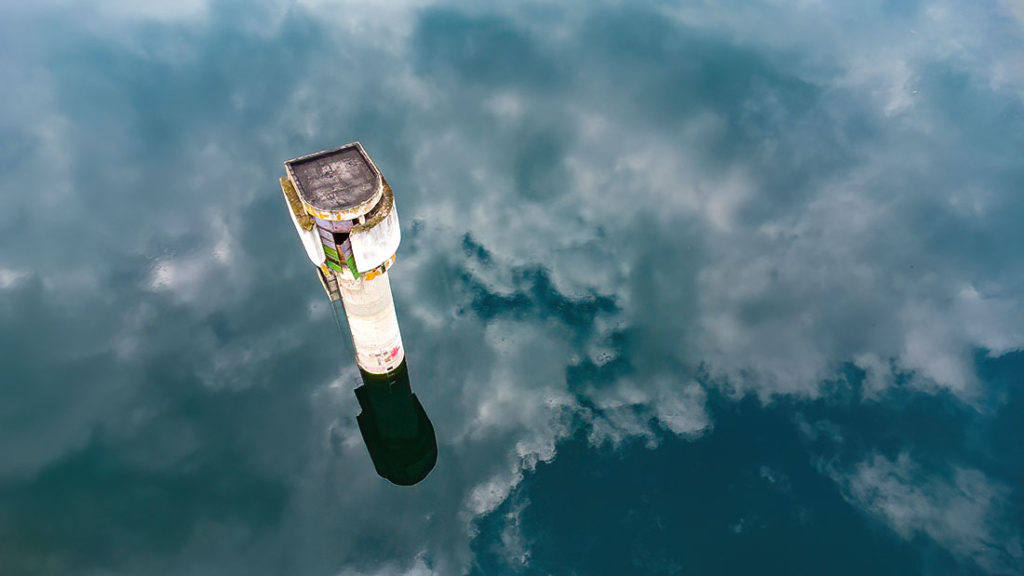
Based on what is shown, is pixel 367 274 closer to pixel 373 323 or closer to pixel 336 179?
pixel 373 323

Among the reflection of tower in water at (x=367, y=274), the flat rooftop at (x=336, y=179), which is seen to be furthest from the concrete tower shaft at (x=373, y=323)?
the flat rooftop at (x=336, y=179)

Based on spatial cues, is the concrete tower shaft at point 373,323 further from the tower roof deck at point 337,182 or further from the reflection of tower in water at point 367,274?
the tower roof deck at point 337,182

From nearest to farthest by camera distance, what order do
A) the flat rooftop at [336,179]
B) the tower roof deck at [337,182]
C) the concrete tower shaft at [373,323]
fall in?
the tower roof deck at [337,182] < the flat rooftop at [336,179] < the concrete tower shaft at [373,323]

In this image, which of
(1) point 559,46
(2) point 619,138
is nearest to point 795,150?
(2) point 619,138

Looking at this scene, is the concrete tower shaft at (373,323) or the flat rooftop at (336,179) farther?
the concrete tower shaft at (373,323)

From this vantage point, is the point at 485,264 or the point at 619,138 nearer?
the point at 485,264

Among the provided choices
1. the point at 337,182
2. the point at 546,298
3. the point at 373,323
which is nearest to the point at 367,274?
the point at 373,323

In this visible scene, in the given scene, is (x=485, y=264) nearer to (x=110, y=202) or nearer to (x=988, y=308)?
(x=110, y=202)
